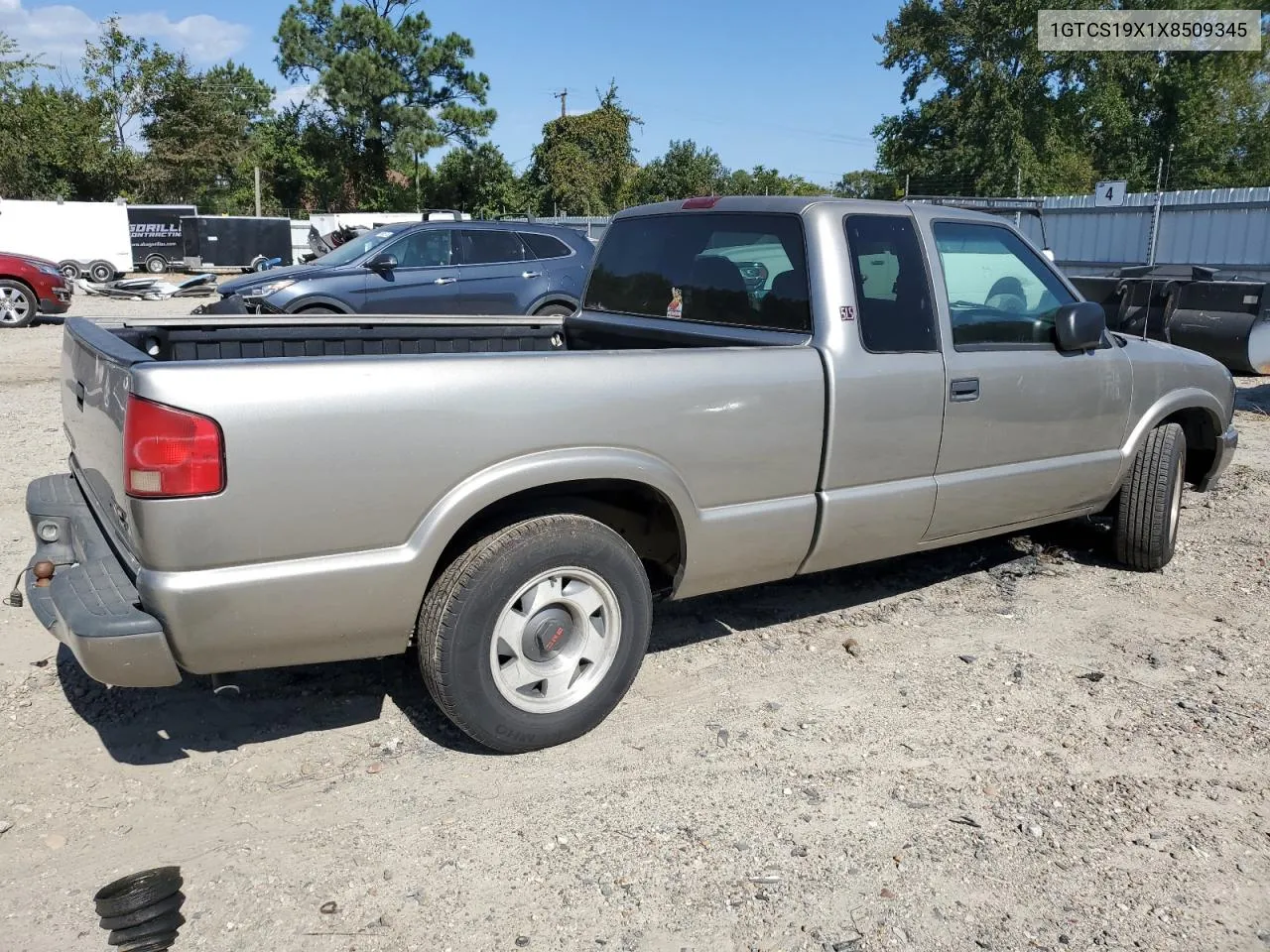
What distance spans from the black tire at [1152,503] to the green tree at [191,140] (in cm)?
5106

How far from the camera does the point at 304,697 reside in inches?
152

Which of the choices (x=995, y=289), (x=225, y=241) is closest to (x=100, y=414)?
(x=995, y=289)

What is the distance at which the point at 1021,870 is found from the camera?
9.50 ft

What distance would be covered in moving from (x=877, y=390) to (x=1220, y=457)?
9.44 ft

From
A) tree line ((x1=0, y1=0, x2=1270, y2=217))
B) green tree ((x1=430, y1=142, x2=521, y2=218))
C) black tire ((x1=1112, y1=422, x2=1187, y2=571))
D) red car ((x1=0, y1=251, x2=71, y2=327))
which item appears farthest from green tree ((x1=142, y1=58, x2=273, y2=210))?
black tire ((x1=1112, y1=422, x2=1187, y2=571))

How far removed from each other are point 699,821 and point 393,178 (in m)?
57.4

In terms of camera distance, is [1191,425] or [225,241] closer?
[1191,425]

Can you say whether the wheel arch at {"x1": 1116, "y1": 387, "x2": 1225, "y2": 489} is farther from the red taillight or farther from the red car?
the red car

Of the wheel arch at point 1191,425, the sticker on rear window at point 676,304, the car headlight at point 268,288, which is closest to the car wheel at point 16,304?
the car headlight at point 268,288

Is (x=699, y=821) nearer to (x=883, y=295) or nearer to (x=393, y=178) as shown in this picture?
(x=883, y=295)

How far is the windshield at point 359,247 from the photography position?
38.2 ft

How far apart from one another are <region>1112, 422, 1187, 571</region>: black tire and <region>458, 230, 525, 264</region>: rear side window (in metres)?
8.61

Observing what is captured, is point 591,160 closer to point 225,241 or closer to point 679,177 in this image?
point 679,177

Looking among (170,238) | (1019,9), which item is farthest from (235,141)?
(1019,9)
